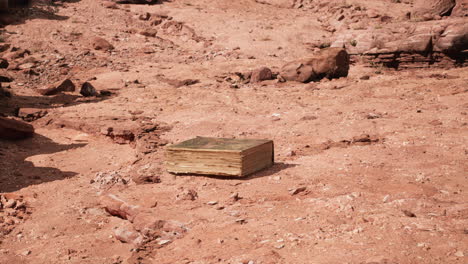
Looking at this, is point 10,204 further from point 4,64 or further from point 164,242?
point 4,64

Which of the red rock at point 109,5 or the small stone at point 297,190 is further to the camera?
the red rock at point 109,5

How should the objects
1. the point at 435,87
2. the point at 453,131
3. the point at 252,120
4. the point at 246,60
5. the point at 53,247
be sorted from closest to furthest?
the point at 53,247, the point at 453,131, the point at 252,120, the point at 435,87, the point at 246,60

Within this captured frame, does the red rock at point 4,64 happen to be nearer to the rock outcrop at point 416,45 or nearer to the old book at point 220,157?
the rock outcrop at point 416,45

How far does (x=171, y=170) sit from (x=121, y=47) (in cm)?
892

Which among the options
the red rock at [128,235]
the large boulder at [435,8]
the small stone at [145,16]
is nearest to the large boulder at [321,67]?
the large boulder at [435,8]

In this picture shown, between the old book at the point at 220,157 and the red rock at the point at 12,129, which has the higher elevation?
the old book at the point at 220,157

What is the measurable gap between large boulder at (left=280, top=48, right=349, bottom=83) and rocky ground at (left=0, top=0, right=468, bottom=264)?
0.14 feet

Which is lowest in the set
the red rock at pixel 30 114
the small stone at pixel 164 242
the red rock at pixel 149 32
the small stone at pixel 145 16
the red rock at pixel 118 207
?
the red rock at pixel 30 114

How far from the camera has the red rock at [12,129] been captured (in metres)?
7.54

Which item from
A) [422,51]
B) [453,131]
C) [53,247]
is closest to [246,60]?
[422,51]

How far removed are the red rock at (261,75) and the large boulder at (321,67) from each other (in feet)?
1.10

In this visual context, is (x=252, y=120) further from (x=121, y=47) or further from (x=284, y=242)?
(x=121, y=47)

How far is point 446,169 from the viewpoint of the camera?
5.23m

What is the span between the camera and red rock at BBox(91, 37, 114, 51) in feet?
44.9
